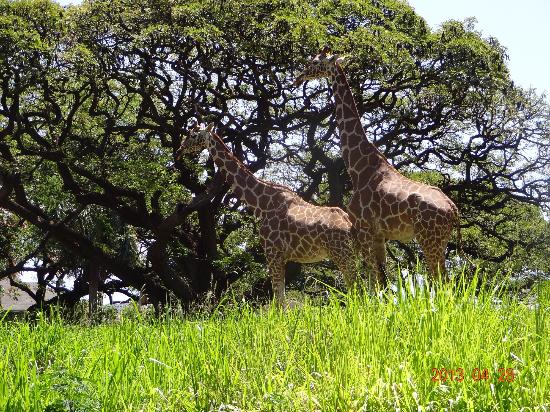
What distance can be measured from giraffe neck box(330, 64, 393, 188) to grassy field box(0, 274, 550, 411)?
3502 millimetres

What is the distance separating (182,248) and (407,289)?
1374 centimetres

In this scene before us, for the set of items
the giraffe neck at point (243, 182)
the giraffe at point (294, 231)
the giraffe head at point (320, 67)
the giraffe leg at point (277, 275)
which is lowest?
the giraffe leg at point (277, 275)

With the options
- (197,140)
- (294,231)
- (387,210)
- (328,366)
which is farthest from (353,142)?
(328,366)

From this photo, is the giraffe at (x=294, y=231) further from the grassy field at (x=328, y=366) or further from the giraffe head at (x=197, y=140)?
the grassy field at (x=328, y=366)

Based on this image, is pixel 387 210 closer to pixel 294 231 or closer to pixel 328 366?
pixel 294 231

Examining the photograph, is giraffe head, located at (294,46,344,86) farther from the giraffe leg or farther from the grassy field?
the grassy field

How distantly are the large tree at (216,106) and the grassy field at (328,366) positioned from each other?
9.88 metres

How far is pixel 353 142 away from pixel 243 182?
1879 millimetres

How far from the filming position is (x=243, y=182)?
10.6 metres

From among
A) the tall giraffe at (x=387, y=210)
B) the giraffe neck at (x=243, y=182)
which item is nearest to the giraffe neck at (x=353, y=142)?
the tall giraffe at (x=387, y=210)
